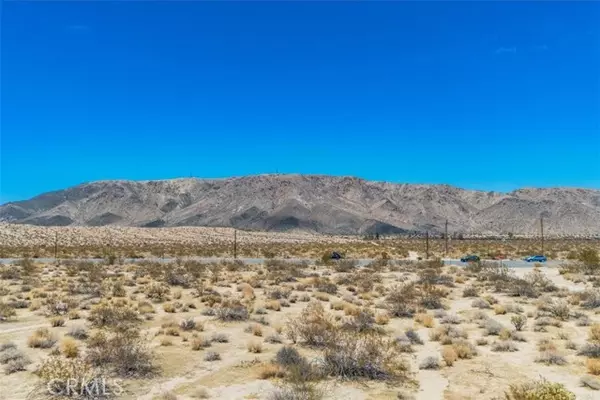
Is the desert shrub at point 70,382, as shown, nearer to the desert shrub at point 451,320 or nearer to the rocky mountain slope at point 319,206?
the desert shrub at point 451,320

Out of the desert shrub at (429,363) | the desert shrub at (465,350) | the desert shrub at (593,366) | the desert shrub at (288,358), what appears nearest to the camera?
the desert shrub at (593,366)

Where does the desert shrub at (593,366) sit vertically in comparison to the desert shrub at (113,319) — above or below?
below

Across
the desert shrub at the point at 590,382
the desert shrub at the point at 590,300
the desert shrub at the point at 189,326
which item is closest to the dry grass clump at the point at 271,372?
the desert shrub at the point at 189,326

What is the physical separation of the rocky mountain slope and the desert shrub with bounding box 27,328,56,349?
131931 millimetres

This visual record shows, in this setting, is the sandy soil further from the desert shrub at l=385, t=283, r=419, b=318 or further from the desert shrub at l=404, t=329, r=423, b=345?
the desert shrub at l=385, t=283, r=419, b=318

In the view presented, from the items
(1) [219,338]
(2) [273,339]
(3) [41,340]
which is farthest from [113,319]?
(2) [273,339]

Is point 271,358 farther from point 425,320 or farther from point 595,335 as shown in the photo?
point 595,335

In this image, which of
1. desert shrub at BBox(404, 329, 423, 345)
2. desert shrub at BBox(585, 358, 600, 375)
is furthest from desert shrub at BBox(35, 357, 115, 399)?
desert shrub at BBox(585, 358, 600, 375)

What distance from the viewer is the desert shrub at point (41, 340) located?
45.9 feet

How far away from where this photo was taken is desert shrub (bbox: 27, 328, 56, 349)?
1400 cm

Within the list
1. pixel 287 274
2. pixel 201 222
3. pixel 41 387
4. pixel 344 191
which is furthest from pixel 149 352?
pixel 344 191

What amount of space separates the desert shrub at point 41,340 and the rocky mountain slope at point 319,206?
132 metres

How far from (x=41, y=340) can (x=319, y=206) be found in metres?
149

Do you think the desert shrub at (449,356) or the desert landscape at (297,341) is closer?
the desert landscape at (297,341)
